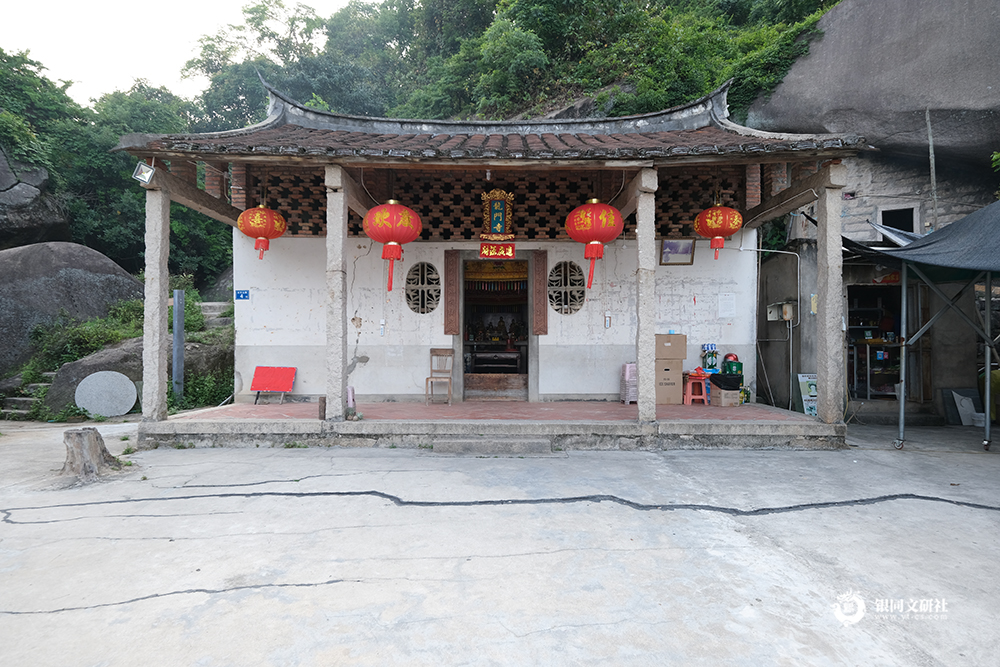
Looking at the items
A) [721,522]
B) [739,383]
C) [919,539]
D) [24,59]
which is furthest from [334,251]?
[24,59]

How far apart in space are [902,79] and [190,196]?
42.1 feet

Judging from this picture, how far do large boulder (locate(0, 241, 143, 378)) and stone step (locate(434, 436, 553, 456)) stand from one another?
9.12 metres

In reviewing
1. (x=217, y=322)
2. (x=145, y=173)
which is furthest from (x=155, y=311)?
(x=217, y=322)

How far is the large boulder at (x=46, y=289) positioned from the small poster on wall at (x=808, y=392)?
44.4 ft

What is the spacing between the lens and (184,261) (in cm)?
1441

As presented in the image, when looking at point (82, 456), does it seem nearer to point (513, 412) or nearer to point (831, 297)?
point (513, 412)

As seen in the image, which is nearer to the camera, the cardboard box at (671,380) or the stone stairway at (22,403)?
the cardboard box at (671,380)

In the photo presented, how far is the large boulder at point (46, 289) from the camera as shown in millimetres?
8844

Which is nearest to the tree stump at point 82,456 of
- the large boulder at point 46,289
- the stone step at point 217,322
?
the large boulder at point 46,289

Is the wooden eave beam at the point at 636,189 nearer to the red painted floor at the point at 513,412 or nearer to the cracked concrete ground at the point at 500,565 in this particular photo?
the red painted floor at the point at 513,412

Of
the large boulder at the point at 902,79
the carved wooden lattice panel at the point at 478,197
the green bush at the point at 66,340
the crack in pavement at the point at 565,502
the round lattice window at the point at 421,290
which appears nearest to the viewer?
the crack in pavement at the point at 565,502

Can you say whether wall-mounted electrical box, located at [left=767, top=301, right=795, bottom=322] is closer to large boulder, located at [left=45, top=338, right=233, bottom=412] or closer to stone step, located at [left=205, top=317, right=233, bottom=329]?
large boulder, located at [left=45, top=338, right=233, bottom=412]

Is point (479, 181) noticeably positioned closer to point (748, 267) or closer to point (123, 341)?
point (748, 267)

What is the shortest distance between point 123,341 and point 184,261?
21.0 feet
